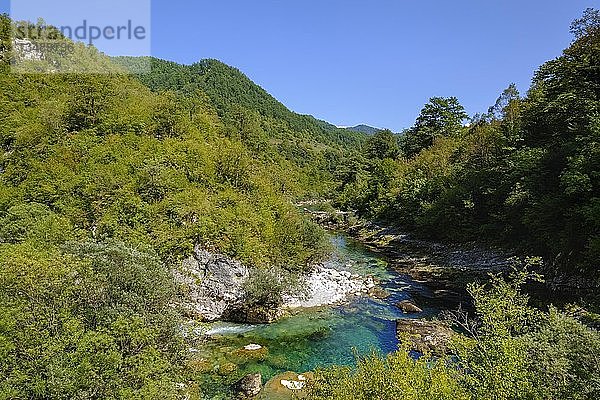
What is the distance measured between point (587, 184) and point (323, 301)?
18.4 m

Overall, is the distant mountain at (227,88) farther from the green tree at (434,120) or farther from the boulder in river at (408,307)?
the boulder in river at (408,307)

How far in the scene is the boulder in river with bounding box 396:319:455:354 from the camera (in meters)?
20.4

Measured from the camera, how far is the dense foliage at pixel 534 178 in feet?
85.3

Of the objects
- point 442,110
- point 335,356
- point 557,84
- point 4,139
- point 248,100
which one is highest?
point 248,100

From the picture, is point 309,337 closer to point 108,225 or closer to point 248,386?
point 248,386

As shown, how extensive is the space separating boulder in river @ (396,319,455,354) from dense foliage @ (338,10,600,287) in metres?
10.4

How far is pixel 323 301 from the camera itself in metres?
28.2

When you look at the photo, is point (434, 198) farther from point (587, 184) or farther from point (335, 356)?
point (335, 356)

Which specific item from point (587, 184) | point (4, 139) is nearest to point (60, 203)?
point (4, 139)

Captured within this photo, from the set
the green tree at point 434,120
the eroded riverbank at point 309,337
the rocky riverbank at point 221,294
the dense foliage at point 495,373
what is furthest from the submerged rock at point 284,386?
the green tree at point 434,120

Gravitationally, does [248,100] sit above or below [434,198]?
above

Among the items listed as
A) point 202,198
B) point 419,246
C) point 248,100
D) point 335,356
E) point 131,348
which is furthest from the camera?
point 248,100

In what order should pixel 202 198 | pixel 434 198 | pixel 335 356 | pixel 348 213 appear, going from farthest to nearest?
Result: pixel 348 213 → pixel 434 198 → pixel 202 198 → pixel 335 356

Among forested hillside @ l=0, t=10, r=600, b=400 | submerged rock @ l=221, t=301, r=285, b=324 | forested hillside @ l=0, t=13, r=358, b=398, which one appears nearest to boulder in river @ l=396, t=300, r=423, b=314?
forested hillside @ l=0, t=10, r=600, b=400
